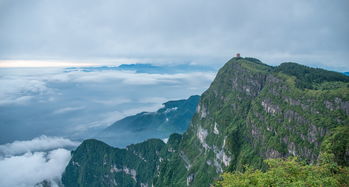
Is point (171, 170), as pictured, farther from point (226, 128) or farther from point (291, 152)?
point (291, 152)

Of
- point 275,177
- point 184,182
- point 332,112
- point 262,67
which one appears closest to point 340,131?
point 332,112

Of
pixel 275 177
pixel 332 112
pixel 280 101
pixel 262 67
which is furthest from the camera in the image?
pixel 262 67

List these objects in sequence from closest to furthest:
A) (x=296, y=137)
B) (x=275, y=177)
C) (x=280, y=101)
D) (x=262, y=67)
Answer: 1. (x=275, y=177)
2. (x=296, y=137)
3. (x=280, y=101)
4. (x=262, y=67)

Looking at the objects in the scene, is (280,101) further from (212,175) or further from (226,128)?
(212,175)

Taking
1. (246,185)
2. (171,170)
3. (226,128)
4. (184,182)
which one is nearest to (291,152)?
(226,128)

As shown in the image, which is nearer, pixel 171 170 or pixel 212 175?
pixel 212 175

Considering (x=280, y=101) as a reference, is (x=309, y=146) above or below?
below

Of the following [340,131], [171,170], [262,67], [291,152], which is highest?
[262,67]
